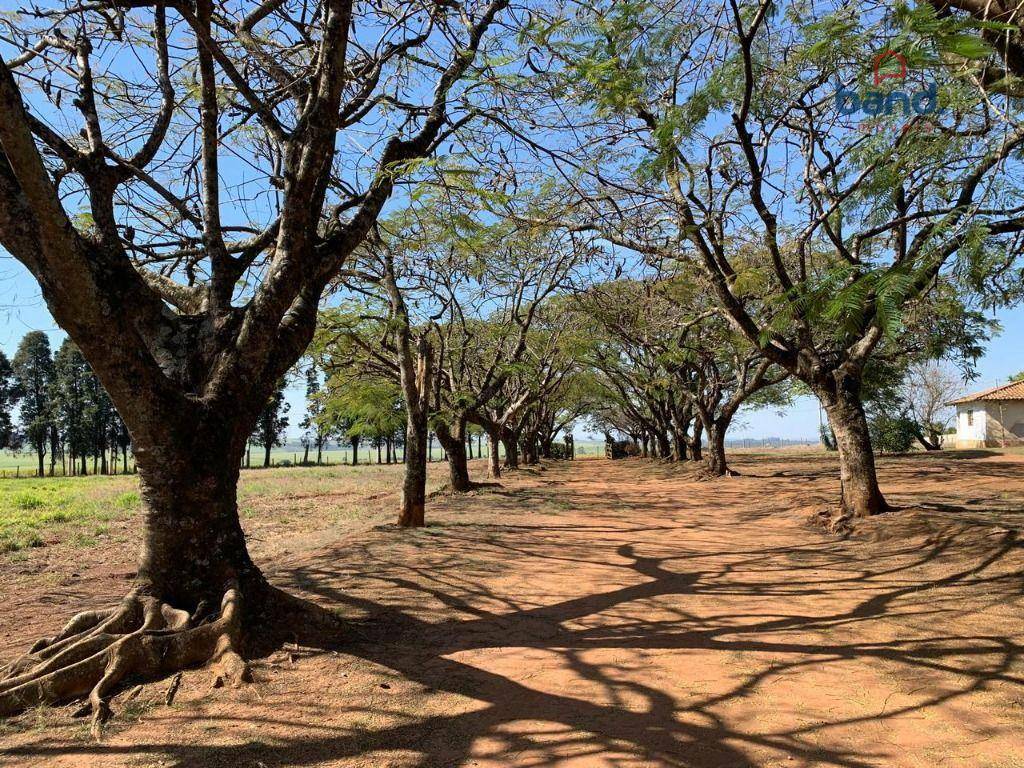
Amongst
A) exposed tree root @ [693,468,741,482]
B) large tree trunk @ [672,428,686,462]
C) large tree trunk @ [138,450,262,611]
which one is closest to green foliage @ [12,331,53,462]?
large tree trunk @ [672,428,686,462]

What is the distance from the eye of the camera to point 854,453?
8.66 metres

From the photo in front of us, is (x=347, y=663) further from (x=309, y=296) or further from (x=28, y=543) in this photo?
(x=28, y=543)

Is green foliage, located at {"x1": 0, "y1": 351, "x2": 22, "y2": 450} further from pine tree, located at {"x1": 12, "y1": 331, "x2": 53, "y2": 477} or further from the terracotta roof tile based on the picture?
the terracotta roof tile

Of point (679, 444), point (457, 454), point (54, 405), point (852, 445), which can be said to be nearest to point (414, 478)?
point (457, 454)

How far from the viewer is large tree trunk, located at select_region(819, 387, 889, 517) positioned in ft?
28.1

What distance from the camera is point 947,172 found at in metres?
7.11

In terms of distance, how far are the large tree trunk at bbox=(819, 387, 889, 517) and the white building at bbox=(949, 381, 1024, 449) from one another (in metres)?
31.9

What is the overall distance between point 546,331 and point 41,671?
18498 mm

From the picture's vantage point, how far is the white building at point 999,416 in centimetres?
3222

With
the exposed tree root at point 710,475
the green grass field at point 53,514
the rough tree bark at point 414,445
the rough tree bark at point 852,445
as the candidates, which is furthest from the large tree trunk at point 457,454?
the rough tree bark at point 852,445

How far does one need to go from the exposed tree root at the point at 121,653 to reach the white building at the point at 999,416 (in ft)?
133

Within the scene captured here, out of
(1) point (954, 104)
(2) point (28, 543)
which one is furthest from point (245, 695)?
(2) point (28, 543)

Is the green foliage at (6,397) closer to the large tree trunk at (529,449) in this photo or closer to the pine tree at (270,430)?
the pine tree at (270,430)

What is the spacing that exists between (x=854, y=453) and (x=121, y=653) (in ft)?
30.1
